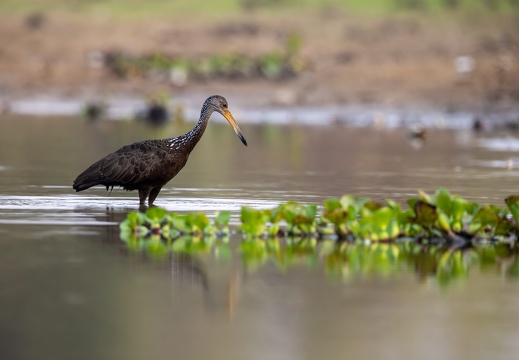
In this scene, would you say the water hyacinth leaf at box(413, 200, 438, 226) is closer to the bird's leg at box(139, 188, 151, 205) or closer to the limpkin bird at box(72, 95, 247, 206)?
the limpkin bird at box(72, 95, 247, 206)

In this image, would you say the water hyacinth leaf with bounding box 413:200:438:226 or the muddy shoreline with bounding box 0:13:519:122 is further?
the muddy shoreline with bounding box 0:13:519:122

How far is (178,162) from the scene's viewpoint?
14008 millimetres

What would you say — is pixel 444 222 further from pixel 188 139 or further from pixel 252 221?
pixel 188 139

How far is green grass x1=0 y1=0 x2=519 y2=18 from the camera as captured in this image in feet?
117

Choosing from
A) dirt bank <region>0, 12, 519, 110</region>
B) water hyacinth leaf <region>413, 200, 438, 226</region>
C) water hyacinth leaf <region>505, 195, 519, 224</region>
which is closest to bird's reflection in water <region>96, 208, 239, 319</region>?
Result: water hyacinth leaf <region>413, 200, 438, 226</region>

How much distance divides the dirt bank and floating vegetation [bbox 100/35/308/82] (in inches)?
6.6

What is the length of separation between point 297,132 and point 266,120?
3.41 meters

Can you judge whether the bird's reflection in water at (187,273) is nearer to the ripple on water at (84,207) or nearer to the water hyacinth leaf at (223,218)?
the water hyacinth leaf at (223,218)

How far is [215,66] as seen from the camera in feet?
106

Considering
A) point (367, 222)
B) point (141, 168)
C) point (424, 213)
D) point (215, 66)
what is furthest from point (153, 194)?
point (215, 66)

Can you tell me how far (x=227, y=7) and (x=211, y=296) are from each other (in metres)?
27.3

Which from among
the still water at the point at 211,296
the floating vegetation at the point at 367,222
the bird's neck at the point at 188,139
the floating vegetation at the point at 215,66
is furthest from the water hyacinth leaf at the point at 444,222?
the floating vegetation at the point at 215,66

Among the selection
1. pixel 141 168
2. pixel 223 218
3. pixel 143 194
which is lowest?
pixel 223 218

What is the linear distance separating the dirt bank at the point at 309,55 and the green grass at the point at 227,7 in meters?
0.51
